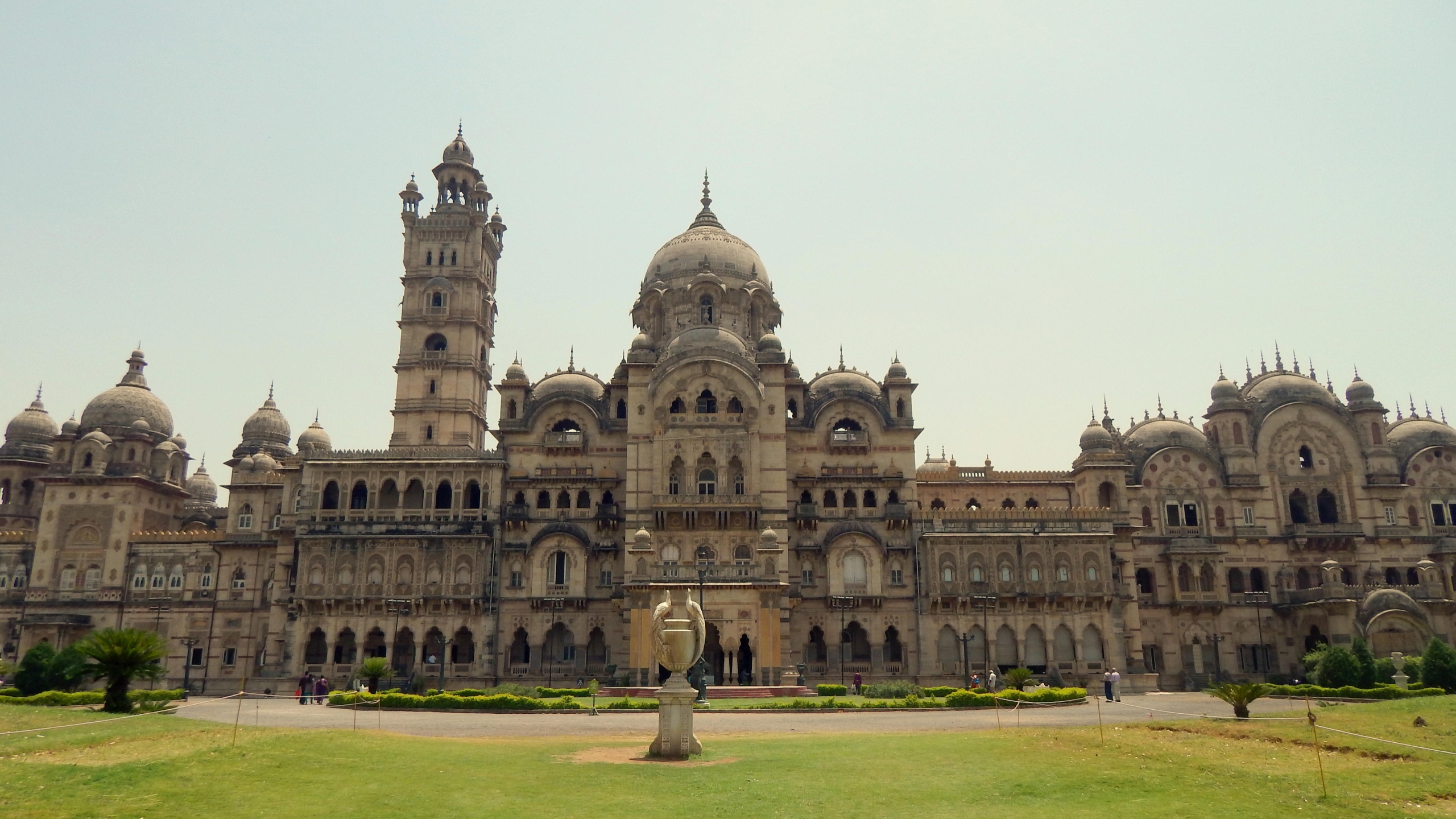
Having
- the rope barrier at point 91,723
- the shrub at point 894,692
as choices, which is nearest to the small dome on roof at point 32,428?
the rope barrier at point 91,723

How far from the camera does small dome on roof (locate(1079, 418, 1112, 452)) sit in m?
51.6

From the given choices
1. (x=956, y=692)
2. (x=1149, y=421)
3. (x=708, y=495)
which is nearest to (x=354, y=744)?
(x=956, y=692)

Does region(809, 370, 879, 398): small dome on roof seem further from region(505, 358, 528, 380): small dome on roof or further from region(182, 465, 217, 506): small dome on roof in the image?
region(182, 465, 217, 506): small dome on roof

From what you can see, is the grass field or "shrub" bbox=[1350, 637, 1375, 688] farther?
"shrub" bbox=[1350, 637, 1375, 688]

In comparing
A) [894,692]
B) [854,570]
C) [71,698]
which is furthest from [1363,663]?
[71,698]

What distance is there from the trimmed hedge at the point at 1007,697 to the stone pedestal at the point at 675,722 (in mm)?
15316

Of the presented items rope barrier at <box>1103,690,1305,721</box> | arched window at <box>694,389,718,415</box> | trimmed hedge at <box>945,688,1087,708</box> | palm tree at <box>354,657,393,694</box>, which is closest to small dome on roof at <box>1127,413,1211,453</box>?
arched window at <box>694,389,718,415</box>

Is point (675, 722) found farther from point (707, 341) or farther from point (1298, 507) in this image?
point (1298, 507)

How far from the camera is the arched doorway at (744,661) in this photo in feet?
139

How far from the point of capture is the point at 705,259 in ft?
179

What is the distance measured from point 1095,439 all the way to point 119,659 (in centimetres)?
4308

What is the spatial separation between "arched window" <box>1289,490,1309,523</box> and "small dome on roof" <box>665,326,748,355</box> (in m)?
29.9

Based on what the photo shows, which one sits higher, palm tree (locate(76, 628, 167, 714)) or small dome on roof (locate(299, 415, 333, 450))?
small dome on roof (locate(299, 415, 333, 450))

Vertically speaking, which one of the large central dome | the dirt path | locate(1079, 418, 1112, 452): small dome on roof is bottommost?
the dirt path
